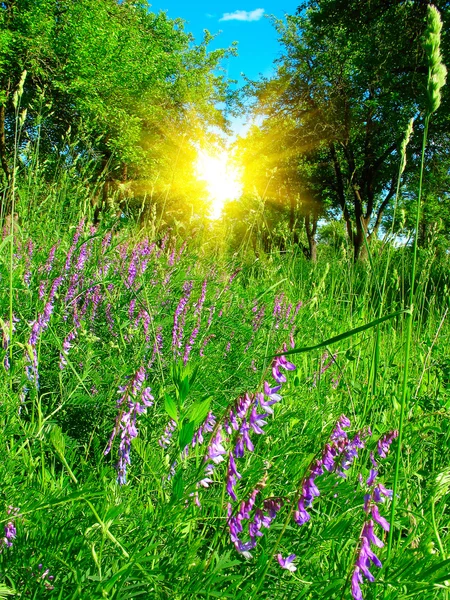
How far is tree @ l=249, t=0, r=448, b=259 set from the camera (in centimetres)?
1196

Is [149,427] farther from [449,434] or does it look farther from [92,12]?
[92,12]

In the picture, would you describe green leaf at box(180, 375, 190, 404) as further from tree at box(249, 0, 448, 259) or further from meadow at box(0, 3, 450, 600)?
tree at box(249, 0, 448, 259)

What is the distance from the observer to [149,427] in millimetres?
1726

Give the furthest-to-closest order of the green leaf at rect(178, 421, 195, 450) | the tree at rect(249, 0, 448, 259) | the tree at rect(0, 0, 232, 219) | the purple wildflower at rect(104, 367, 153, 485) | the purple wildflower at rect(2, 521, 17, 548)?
the tree at rect(0, 0, 232, 219), the tree at rect(249, 0, 448, 259), the purple wildflower at rect(104, 367, 153, 485), the purple wildflower at rect(2, 521, 17, 548), the green leaf at rect(178, 421, 195, 450)

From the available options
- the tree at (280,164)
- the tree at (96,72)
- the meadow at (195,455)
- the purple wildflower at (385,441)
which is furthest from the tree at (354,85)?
the purple wildflower at (385,441)

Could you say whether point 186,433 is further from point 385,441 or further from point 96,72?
point 96,72

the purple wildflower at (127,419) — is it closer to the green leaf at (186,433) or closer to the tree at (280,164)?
the green leaf at (186,433)

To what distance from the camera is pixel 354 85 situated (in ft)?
58.2

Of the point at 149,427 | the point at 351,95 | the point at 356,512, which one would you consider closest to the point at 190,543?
the point at 356,512

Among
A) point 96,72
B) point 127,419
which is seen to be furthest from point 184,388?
point 96,72

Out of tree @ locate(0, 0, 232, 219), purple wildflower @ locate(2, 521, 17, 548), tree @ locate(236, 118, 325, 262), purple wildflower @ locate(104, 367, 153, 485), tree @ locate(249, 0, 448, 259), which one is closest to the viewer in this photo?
purple wildflower @ locate(2, 521, 17, 548)

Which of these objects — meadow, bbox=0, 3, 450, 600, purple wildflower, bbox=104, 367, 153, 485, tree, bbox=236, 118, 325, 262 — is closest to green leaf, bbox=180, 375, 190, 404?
meadow, bbox=0, 3, 450, 600

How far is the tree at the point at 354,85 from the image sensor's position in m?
12.0

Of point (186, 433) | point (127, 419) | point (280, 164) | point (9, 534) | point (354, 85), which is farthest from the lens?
point (280, 164)
